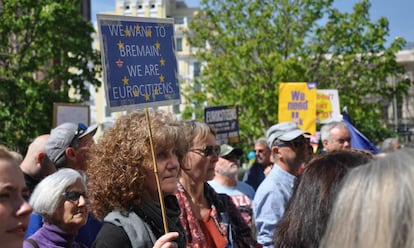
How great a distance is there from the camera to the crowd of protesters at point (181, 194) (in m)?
1.70

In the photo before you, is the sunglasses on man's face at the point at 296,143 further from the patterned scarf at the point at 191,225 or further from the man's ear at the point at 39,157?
the man's ear at the point at 39,157

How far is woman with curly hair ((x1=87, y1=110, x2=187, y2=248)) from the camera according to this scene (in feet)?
9.96

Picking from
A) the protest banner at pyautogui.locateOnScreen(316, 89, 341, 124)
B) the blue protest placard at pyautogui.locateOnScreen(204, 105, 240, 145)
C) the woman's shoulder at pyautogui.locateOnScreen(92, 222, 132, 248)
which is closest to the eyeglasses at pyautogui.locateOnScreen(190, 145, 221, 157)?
the woman's shoulder at pyautogui.locateOnScreen(92, 222, 132, 248)

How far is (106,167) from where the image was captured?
3.23 meters

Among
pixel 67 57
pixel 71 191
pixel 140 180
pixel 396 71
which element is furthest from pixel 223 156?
pixel 396 71

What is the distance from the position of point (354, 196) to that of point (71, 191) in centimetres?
Answer: 260

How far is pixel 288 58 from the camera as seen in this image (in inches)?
1016

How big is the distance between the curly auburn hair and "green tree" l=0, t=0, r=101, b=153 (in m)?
13.9

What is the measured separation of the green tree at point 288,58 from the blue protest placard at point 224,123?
15.1 meters

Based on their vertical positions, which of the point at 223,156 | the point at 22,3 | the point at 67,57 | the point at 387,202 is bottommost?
the point at 223,156

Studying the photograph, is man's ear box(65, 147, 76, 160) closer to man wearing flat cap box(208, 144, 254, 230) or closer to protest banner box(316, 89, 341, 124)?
man wearing flat cap box(208, 144, 254, 230)

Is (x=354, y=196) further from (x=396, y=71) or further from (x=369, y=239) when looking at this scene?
(x=396, y=71)

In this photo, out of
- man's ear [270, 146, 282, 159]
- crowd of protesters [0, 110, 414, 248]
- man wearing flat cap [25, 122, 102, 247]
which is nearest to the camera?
crowd of protesters [0, 110, 414, 248]

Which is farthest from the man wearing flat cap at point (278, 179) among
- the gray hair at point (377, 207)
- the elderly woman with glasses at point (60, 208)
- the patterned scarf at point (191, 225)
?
the gray hair at point (377, 207)
